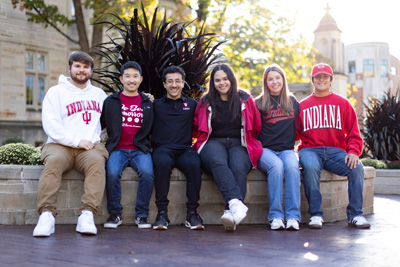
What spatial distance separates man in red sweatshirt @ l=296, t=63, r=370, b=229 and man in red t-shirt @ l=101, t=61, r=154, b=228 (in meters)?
1.80

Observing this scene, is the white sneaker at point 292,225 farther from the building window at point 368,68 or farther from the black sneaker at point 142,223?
the building window at point 368,68

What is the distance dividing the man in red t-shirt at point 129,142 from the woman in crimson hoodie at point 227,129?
24.3 inches

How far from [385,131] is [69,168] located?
8430mm

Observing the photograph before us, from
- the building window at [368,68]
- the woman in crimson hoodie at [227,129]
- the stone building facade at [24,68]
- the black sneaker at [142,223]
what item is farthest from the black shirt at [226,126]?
the building window at [368,68]

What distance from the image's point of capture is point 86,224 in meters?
4.96

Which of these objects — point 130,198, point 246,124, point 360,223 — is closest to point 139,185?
point 130,198

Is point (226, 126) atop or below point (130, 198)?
atop

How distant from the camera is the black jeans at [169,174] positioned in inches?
216

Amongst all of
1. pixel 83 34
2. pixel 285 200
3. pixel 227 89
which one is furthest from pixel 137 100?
pixel 83 34

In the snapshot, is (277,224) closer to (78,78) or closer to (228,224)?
(228,224)

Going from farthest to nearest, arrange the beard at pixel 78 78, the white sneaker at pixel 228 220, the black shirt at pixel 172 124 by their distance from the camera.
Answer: the black shirt at pixel 172 124, the beard at pixel 78 78, the white sneaker at pixel 228 220

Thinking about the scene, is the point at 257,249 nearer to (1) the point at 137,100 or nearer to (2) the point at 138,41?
(1) the point at 137,100

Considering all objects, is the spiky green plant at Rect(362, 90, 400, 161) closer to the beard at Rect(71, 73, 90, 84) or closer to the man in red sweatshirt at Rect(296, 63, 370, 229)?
the man in red sweatshirt at Rect(296, 63, 370, 229)

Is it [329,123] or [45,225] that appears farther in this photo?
[329,123]
